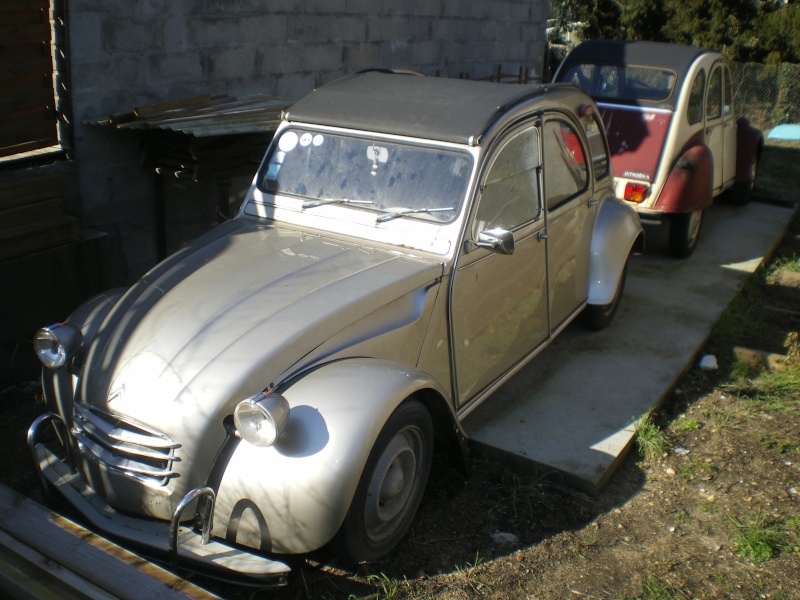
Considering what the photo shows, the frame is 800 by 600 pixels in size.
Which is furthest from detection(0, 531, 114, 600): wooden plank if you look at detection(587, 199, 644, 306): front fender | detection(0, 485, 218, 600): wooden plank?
detection(587, 199, 644, 306): front fender

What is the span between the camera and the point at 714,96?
817 centimetres

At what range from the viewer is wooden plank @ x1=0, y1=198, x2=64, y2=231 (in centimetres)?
501

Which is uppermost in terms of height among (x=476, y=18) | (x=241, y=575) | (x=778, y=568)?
(x=476, y=18)

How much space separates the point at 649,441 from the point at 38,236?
3.79m

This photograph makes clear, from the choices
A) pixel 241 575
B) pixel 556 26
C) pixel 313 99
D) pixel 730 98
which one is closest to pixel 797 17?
pixel 556 26

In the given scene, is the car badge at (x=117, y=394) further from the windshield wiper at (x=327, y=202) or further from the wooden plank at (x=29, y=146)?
the wooden plank at (x=29, y=146)

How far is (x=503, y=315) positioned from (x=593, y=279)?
1.36 m

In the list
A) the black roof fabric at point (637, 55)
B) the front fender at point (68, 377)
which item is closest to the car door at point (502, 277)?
the front fender at point (68, 377)

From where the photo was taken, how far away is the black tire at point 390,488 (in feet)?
10.7

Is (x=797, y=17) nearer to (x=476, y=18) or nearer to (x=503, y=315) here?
(x=476, y=18)

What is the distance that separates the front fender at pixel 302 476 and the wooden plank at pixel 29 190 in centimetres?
282

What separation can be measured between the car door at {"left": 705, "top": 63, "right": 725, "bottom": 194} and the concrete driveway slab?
0.91 m

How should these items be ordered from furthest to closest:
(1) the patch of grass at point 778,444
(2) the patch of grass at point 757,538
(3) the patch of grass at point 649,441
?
1. (1) the patch of grass at point 778,444
2. (3) the patch of grass at point 649,441
3. (2) the patch of grass at point 757,538

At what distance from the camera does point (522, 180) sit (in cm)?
455
